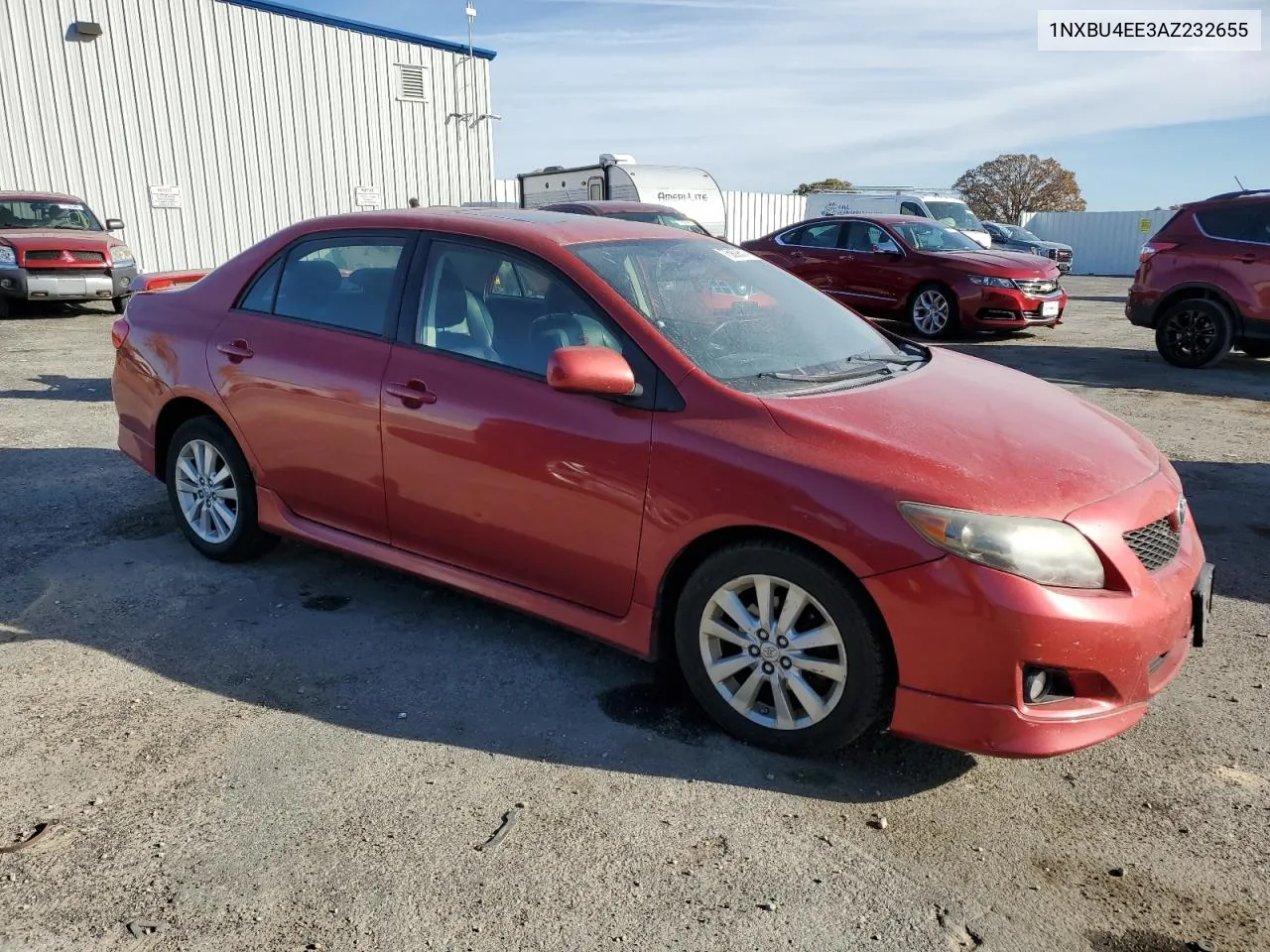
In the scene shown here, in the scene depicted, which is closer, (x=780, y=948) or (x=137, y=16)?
(x=780, y=948)

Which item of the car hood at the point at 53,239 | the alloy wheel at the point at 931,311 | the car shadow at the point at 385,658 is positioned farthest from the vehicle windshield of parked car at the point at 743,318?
the car hood at the point at 53,239

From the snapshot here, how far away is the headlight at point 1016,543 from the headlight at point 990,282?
408 inches

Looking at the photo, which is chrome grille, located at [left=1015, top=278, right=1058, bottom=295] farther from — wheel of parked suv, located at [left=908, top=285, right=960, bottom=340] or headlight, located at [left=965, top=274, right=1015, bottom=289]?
wheel of parked suv, located at [left=908, top=285, right=960, bottom=340]

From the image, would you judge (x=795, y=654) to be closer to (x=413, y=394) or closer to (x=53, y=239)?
(x=413, y=394)

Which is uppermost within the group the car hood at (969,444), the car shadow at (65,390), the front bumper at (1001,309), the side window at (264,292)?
the side window at (264,292)

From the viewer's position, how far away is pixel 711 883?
8.23 ft

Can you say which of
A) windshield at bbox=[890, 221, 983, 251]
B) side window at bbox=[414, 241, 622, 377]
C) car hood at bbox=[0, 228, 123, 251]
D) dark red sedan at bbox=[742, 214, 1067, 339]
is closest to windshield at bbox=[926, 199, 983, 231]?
windshield at bbox=[890, 221, 983, 251]

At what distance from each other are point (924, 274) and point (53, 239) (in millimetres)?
11549

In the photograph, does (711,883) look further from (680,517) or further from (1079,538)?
(1079,538)

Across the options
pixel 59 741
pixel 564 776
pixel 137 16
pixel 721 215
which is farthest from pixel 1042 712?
pixel 137 16

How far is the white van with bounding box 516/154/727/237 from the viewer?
18.6 metres

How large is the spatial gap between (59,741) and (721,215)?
1850 cm

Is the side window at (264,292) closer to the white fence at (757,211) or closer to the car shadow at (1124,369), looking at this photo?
the car shadow at (1124,369)

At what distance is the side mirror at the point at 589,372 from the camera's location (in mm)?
3100
